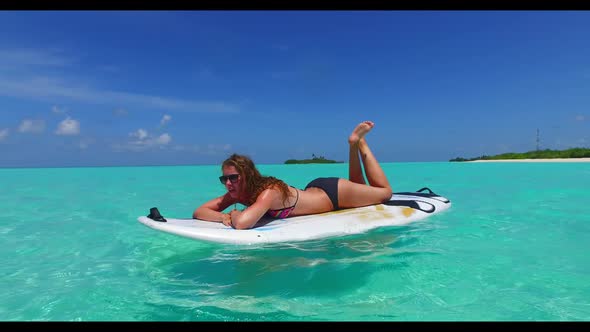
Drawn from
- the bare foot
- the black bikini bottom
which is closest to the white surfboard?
the black bikini bottom

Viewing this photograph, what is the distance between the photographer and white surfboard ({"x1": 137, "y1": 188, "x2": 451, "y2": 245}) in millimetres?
3895

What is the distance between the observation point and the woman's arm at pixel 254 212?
404 cm

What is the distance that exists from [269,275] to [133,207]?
765 centimetres

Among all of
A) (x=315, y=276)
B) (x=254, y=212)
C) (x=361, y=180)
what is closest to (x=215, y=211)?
(x=254, y=212)

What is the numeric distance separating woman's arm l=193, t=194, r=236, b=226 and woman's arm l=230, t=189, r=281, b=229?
1.01 ft

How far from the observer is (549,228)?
608 cm

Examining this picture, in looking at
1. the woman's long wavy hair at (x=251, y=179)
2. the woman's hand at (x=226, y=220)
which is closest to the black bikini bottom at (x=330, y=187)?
the woman's long wavy hair at (x=251, y=179)

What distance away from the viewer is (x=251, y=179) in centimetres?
438

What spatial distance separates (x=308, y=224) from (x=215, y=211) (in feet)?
3.98

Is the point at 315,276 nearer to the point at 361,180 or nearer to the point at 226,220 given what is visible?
the point at 226,220

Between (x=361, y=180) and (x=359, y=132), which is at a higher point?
(x=359, y=132)

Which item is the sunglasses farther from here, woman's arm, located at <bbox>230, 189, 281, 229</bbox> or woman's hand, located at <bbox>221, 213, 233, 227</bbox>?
woman's hand, located at <bbox>221, 213, 233, 227</bbox>
